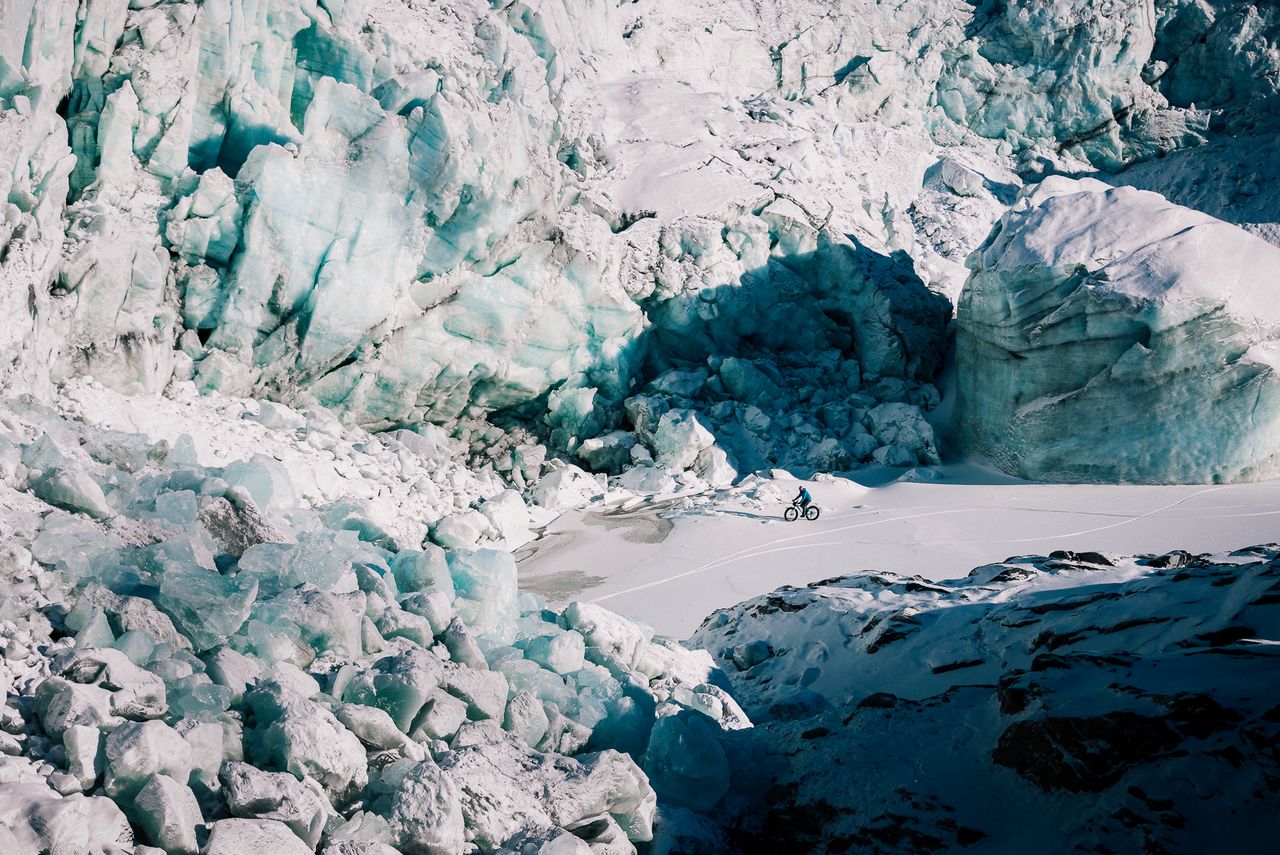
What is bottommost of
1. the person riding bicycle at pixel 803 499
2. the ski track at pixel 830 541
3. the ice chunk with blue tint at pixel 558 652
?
the ski track at pixel 830 541

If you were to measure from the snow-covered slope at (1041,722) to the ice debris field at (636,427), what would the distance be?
23mm

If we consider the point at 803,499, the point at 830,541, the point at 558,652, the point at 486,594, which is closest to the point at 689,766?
the point at 558,652

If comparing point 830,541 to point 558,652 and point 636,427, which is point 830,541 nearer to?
point 636,427

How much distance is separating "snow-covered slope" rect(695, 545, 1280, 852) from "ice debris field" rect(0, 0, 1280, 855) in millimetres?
23

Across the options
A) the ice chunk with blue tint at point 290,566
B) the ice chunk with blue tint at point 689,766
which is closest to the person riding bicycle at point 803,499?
the ice chunk with blue tint at point 689,766

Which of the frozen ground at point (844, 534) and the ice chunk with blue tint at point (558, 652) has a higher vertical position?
the ice chunk with blue tint at point (558, 652)

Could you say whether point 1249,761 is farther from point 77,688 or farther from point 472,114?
point 472,114

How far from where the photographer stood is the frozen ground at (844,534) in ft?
33.3

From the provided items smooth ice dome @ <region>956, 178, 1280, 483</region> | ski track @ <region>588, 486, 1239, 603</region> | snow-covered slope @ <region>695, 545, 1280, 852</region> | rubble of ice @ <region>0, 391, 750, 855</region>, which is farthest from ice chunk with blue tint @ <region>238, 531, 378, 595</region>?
smooth ice dome @ <region>956, 178, 1280, 483</region>

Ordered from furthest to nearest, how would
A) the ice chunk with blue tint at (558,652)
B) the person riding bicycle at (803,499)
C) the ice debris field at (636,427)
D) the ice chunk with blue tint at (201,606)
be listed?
the person riding bicycle at (803,499), the ice chunk with blue tint at (558,652), the ice chunk with blue tint at (201,606), the ice debris field at (636,427)

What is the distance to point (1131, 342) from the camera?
1279 cm

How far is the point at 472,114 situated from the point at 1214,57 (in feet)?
65.4

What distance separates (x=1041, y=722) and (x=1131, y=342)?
35.6 ft

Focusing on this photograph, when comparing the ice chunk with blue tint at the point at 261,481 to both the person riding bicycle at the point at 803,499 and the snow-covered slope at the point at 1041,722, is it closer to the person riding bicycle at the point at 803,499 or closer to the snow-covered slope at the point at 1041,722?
the snow-covered slope at the point at 1041,722
